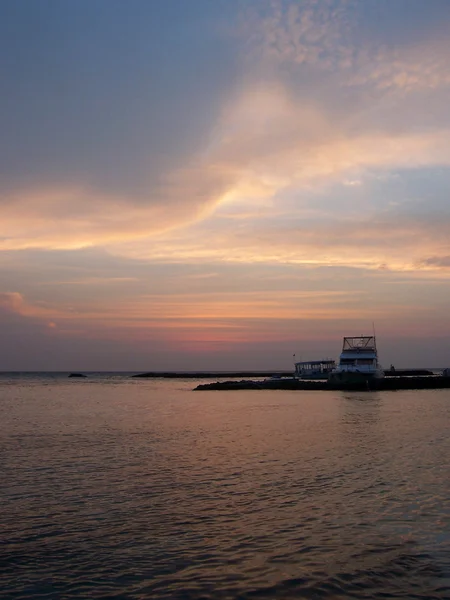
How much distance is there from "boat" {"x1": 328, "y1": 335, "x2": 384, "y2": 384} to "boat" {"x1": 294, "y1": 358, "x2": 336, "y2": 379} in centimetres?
5175

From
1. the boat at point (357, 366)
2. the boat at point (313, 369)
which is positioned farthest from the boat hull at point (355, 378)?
the boat at point (313, 369)

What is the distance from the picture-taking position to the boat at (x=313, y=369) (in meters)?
143

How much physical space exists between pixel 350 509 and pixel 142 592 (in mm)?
6896

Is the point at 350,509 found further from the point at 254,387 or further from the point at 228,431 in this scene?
the point at 254,387

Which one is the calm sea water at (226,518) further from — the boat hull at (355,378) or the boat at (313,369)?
the boat at (313,369)

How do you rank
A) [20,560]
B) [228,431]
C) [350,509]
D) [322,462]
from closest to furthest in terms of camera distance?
[20,560] < [350,509] < [322,462] < [228,431]

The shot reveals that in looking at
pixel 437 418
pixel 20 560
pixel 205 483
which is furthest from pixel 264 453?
pixel 437 418

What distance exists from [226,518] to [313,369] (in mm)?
136150

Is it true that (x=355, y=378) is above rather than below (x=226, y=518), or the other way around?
above

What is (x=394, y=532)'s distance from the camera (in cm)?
1245

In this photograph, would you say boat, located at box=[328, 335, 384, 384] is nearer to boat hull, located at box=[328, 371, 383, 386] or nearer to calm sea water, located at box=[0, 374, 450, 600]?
boat hull, located at box=[328, 371, 383, 386]

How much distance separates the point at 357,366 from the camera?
286 feet

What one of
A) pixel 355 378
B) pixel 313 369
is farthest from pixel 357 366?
pixel 313 369

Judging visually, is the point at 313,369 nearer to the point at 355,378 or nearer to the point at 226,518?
the point at 355,378
